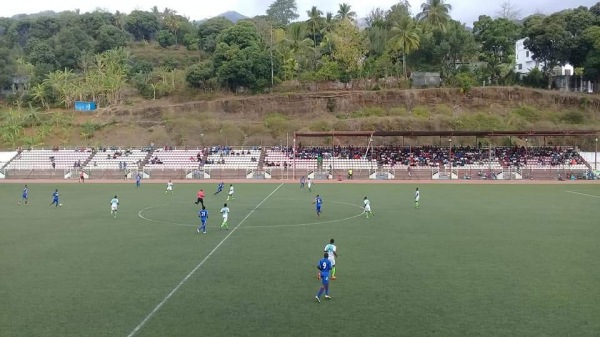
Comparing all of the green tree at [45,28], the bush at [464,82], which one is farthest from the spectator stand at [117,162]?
the green tree at [45,28]

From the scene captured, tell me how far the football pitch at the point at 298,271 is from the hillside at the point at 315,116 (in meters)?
42.8

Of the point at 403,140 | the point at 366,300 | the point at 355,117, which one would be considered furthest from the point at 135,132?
the point at 366,300

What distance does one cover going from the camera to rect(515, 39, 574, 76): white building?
290 ft

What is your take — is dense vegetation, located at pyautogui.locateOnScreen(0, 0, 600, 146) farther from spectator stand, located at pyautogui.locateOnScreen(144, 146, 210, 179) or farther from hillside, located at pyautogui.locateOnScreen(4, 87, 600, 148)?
spectator stand, located at pyautogui.locateOnScreen(144, 146, 210, 179)

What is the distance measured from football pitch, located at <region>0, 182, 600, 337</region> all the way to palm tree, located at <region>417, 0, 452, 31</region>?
68.1 metres

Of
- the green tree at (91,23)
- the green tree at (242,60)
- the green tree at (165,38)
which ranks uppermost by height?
the green tree at (91,23)

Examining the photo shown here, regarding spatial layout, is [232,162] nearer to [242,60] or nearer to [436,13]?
[242,60]

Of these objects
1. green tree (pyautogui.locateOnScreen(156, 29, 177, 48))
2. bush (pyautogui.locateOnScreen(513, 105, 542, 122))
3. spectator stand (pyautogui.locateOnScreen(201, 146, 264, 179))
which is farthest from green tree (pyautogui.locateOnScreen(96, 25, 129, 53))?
bush (pyautogui.locateOnScreen(513, 105, 542, 122))

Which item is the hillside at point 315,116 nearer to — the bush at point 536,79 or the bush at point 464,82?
the bush at point 464,82

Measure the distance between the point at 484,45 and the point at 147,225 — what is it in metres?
74.8

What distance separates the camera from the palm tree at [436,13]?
94188 mm

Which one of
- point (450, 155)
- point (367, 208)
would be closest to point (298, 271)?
point (367, 208)

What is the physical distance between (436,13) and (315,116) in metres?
31.1

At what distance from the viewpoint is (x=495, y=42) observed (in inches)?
3342
